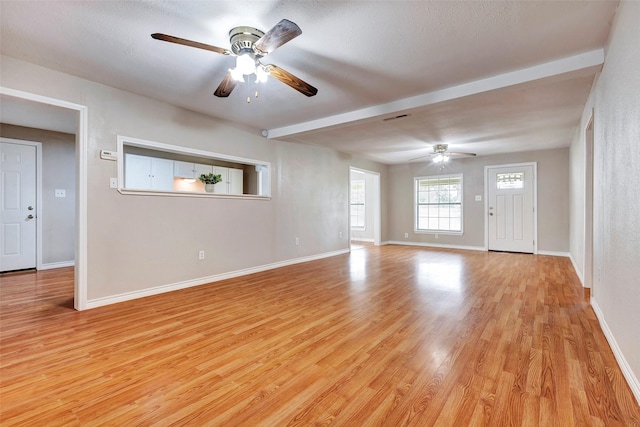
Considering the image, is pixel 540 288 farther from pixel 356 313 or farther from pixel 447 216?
pixel 447 216

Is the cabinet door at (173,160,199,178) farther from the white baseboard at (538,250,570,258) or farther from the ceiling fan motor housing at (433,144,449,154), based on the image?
the white baseboard at (538,250,570,258)

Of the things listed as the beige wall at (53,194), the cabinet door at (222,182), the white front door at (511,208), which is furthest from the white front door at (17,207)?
the white front door at (511,208)

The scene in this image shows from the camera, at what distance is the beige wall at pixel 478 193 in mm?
6332

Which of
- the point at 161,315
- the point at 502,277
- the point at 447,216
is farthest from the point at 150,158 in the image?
the point at 447,216

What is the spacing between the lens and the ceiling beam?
101 inches

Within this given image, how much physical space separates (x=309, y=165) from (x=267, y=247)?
1.93 metres

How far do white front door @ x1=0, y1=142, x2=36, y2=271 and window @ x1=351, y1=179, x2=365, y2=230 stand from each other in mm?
7517

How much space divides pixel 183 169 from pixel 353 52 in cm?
411

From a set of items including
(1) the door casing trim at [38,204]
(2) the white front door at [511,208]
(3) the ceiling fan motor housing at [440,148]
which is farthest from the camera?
(2) the white front door at [511,208]

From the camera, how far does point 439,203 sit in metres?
7.99

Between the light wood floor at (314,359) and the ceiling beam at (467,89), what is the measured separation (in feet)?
7.41

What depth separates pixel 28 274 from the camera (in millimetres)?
4672

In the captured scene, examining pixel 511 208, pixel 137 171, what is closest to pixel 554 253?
pixel 511 208

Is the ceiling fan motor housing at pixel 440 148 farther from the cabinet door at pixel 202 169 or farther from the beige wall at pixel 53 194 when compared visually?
the beige wall at pixel 53 194
